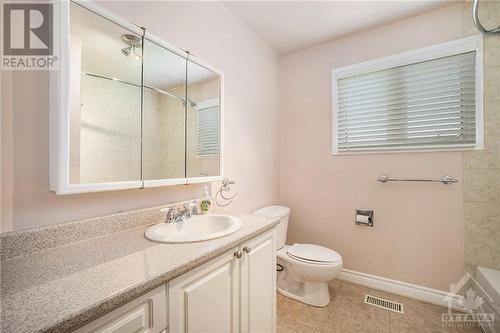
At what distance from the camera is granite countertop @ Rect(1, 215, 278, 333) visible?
1.57 feet

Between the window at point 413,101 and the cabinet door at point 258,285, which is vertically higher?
the window at point 413,101

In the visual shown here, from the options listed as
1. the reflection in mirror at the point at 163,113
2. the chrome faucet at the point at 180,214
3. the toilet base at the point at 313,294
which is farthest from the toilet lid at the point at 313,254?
the reflection in mirror at the point at 163,113

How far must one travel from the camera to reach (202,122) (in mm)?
1502

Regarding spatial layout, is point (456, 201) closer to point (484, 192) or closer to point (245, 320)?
point (484, 192)

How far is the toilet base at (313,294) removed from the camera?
177cm

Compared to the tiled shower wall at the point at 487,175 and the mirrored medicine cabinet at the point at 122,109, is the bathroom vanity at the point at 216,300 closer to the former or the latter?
the mirrored medicine cabinet at the point at 122,109

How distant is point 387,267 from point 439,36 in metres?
2.02

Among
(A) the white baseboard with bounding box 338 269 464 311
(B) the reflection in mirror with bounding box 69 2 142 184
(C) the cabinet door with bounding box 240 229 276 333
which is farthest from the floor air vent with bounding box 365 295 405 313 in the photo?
(B) the reflection in mirror with bounding box 69 2 142 184

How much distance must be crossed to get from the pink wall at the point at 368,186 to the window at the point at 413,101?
0.09 m

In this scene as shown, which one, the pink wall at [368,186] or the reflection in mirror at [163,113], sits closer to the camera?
the reflection in mirror at [163,113]

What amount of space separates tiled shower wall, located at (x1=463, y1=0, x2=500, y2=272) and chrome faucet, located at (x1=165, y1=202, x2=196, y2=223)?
2072mm

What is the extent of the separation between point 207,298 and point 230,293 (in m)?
0.16

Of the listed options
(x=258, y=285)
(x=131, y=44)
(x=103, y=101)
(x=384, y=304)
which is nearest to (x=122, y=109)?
(x=103, y=101)

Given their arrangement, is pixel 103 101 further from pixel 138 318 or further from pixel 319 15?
pixel 319 15
